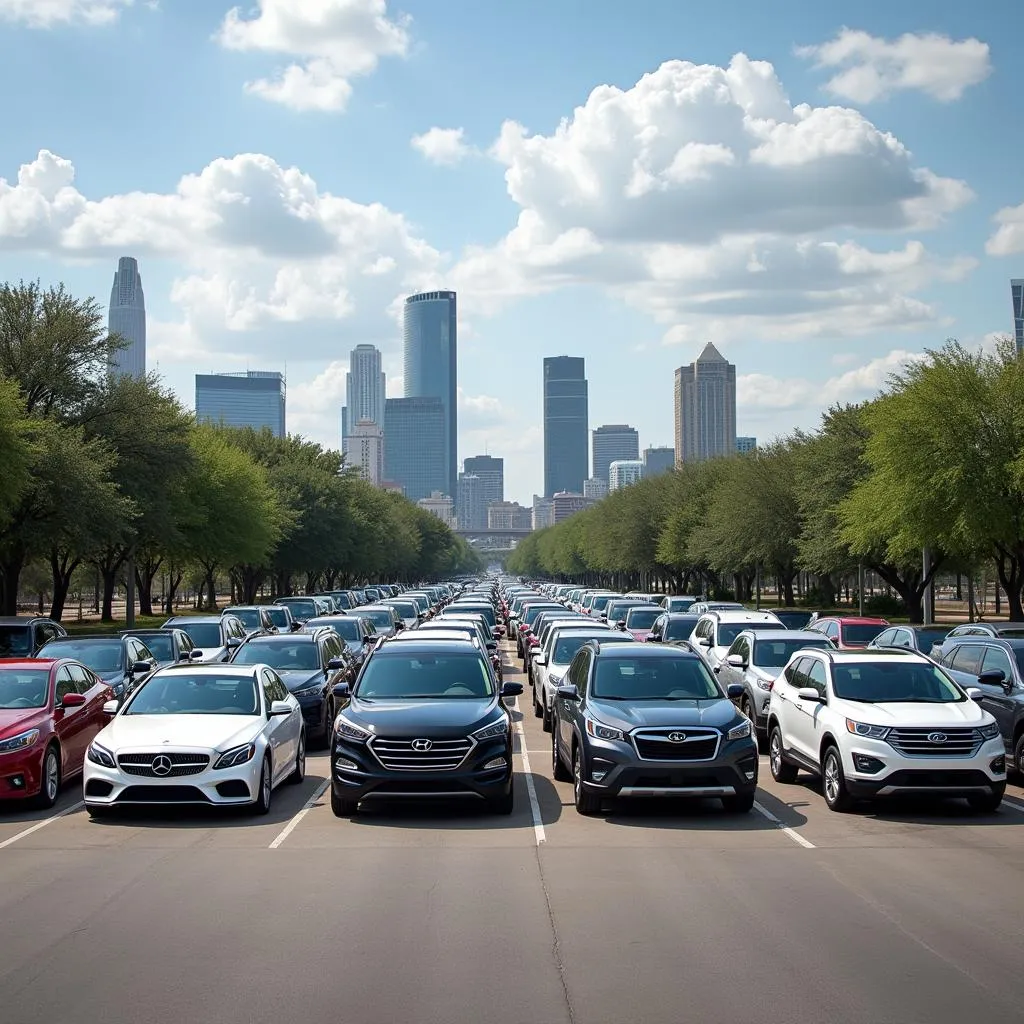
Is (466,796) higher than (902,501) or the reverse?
the reverse

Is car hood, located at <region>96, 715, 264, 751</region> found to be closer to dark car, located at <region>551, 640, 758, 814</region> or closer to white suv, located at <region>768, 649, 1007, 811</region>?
dark car, located at <region>551, 640, 758, 814</region>

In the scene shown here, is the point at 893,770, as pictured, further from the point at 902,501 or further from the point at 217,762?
the point at 902,501

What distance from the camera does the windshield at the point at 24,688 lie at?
14141 mm

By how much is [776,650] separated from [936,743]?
7.81m

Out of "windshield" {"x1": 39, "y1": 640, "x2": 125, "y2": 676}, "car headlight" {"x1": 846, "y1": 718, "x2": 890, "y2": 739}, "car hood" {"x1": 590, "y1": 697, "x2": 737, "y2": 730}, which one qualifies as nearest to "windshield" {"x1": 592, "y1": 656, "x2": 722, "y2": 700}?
"car hood" {"x1": 590, "y1": 697, "x2": 737, "y2": 730}

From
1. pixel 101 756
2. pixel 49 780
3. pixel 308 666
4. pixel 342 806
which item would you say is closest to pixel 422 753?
pixel 342 806

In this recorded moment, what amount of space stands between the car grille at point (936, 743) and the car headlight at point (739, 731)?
1.44 m

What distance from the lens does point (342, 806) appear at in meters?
12.7

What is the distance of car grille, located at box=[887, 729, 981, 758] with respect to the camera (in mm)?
12812

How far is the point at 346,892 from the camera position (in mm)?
9500

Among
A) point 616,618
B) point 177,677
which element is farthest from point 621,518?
point 177,677

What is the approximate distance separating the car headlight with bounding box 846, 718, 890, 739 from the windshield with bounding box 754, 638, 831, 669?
23.3 feet

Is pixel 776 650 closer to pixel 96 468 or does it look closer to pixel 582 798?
pixel 582 798

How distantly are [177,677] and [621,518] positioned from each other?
86.3 m
